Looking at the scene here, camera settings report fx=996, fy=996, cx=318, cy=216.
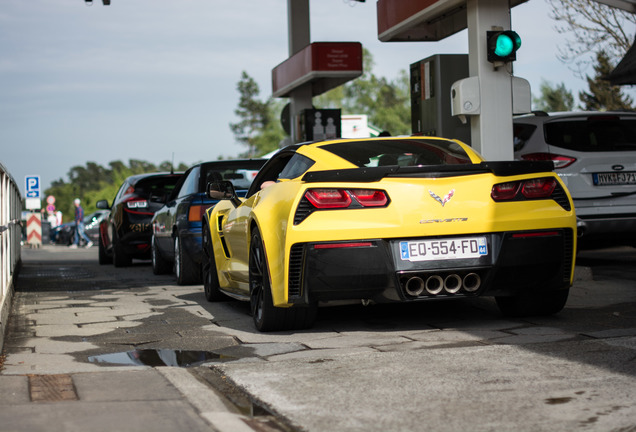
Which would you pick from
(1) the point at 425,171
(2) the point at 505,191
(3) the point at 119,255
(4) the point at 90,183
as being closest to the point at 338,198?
(1) the point at 425,171

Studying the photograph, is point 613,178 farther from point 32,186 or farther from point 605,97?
point 605,97

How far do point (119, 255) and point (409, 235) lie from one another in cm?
1106

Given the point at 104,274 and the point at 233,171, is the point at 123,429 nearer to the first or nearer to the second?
the point at 233,171

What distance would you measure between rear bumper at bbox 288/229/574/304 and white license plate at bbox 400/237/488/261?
0.11 feet

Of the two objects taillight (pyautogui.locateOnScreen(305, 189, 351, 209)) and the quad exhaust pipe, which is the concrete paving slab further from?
the quad exhaust pipe

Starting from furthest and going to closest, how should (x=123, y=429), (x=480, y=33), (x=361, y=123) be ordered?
(x=361, y=123), (x=480, y=33), (x=123, y=429)

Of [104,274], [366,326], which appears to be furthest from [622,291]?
[104,274]

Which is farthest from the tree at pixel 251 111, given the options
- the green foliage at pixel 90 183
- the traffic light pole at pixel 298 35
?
the traffic light pole at pixel 298 35

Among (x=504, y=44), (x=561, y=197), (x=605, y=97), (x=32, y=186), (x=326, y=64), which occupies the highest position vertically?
(x=605, y=97)

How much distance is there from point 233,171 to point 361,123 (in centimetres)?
4349

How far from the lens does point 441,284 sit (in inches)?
248

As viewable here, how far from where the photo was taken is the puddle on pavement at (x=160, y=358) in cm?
570

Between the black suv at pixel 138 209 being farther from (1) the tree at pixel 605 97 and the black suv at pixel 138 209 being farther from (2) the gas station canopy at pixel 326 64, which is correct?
(1) the tree at pixel 605 97

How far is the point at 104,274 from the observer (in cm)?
1480
